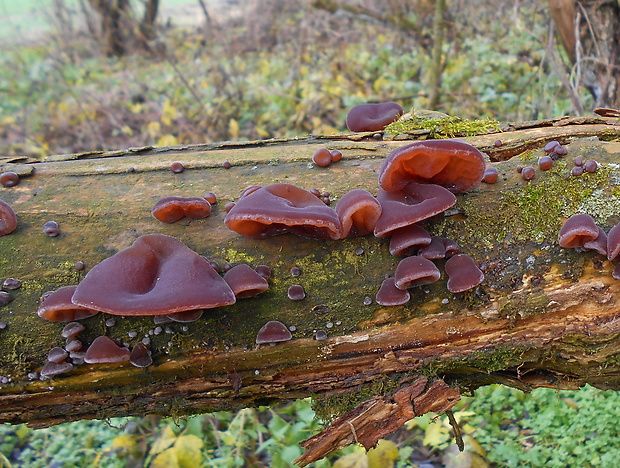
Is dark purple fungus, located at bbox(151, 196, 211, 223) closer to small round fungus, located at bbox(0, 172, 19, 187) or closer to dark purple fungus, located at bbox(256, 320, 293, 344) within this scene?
dark purple fungus, located at bbox(256, 320, 293, 344)

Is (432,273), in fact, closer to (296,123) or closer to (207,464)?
(207,464)

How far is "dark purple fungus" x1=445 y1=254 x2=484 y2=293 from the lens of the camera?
93.4 inches

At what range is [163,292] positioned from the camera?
2.18 metres

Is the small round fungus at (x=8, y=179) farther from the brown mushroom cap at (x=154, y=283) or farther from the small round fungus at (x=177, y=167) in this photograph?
the brown mushroom cap at (x=154, y=283)

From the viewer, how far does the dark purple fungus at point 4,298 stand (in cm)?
256

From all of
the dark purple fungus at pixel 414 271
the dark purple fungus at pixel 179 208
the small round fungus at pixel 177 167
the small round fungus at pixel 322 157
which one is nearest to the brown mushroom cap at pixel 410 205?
the dark purple fungus at pixel 414 271

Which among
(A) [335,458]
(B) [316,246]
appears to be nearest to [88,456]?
(A) [335,458]

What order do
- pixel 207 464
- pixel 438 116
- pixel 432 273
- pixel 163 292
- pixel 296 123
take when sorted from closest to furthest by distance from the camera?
pixel 163 292 → pixel 432 273 → pixel 438 116 → pixel 207 464 → pixel 296 123

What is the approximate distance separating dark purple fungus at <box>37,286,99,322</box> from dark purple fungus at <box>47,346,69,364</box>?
15 centimetres

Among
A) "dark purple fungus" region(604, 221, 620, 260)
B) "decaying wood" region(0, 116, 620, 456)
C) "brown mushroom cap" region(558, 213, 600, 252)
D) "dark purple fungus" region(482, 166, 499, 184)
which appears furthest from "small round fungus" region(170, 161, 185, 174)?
"dark purple fungus" region(604, 221, 620, 260)

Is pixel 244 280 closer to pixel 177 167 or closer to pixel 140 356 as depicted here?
pixel 140 356

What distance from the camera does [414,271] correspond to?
2.32 metres

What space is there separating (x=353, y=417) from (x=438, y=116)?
218cm

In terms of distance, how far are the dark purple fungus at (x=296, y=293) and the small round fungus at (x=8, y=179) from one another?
6.32 feet
